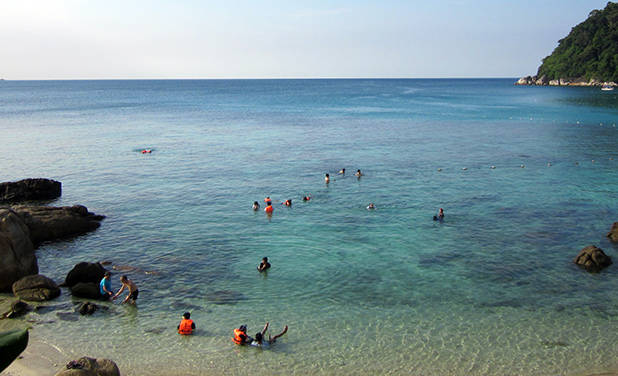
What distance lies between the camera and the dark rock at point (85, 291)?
886 inches

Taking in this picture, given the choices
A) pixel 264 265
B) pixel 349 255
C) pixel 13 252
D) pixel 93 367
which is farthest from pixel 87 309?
pixel 349 255

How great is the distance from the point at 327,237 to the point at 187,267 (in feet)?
28.9

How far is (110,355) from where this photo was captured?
18016mm

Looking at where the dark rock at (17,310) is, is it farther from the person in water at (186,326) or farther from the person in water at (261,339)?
the person in water at (261,339)

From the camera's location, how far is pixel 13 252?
23.6m

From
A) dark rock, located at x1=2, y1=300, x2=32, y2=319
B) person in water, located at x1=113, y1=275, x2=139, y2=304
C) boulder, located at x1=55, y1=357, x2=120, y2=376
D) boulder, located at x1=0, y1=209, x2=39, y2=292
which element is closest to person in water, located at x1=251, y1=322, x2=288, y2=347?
boulder, located at x1=55, y1=357, x2=120, y2=376

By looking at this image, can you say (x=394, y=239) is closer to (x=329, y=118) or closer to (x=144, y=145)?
(x=144, y=145)

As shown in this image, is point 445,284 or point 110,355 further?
point 445,284

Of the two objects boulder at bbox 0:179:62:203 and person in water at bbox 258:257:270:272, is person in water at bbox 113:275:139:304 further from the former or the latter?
boulder at bbox 0:179:62:203

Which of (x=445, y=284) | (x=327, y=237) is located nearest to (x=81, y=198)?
(x=327, y=237)

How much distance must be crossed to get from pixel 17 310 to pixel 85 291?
277 centimetres

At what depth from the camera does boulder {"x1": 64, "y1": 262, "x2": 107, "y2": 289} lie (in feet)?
77.6

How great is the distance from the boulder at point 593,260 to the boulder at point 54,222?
95.7 feet

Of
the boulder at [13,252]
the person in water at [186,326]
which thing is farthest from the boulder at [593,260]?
the boulder at [13,252]
